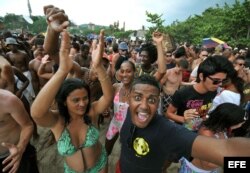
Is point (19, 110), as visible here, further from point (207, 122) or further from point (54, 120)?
point (207, 122)

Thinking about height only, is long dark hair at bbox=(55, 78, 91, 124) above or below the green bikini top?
above

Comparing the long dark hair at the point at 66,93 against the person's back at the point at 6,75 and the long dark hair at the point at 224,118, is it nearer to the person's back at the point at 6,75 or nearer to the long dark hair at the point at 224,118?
the long dark hair at the point at 224,118

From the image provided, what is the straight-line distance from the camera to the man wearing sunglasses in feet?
10.2

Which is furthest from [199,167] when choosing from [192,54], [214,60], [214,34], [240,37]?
[214,34]

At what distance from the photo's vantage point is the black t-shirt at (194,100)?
3.20m

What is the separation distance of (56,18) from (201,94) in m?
1.88

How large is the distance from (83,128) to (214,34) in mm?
24504

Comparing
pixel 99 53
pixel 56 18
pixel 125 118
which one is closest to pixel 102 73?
pixel 99 53

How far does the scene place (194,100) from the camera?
10.5 ft

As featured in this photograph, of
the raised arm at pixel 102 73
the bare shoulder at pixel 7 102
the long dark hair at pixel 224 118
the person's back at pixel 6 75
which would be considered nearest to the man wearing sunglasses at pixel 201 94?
the long dark hair at pixel 224 118

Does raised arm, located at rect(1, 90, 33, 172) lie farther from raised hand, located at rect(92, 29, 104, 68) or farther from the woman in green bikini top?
raised hand, located at rect(92, 29, 104, 68)

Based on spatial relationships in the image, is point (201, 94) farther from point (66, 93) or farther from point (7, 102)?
point (7, 102)

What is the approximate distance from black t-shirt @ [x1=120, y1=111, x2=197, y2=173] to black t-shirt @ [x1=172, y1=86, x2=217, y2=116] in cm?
108

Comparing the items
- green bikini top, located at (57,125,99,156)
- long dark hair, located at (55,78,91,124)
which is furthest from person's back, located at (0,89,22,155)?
green bikini top, located at (57,125,99,156)
